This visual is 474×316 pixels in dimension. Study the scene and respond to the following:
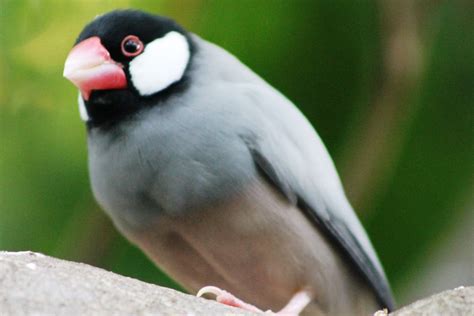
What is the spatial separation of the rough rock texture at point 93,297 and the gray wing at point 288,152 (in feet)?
2.07

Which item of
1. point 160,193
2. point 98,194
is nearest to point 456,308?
point 160,193

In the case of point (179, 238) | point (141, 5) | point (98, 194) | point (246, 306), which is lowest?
point (246, 306)

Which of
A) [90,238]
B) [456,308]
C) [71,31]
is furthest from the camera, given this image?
[71,31]

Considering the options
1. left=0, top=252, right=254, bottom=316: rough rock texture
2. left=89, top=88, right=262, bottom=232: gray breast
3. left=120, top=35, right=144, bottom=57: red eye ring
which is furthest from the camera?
left=120, top=35, right=144, bottom=57: red eye ring

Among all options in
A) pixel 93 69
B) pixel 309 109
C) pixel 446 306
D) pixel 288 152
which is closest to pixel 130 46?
pixel 93 69

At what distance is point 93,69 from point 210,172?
0.29m

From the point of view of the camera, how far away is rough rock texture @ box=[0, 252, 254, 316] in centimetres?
115

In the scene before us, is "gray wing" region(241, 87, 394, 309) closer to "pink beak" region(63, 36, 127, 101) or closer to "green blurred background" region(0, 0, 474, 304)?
"pink beak" region(63, 36, 127, 101)

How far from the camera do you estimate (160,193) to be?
182 cm

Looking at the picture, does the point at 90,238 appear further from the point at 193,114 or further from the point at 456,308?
the point at 456,308

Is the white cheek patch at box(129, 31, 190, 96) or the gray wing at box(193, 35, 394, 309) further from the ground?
the white cheek patch at box(129, 31, 190, 96)

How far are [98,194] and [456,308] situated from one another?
2.98 ft

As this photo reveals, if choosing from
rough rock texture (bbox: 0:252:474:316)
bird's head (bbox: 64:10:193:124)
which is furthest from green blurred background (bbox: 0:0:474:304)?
rough rock texture (bbox: 0:252:474:316)

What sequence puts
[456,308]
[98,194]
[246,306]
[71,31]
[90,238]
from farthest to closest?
[71,31] → [90,238] → [98,194] → [246,306] → [456,308]
